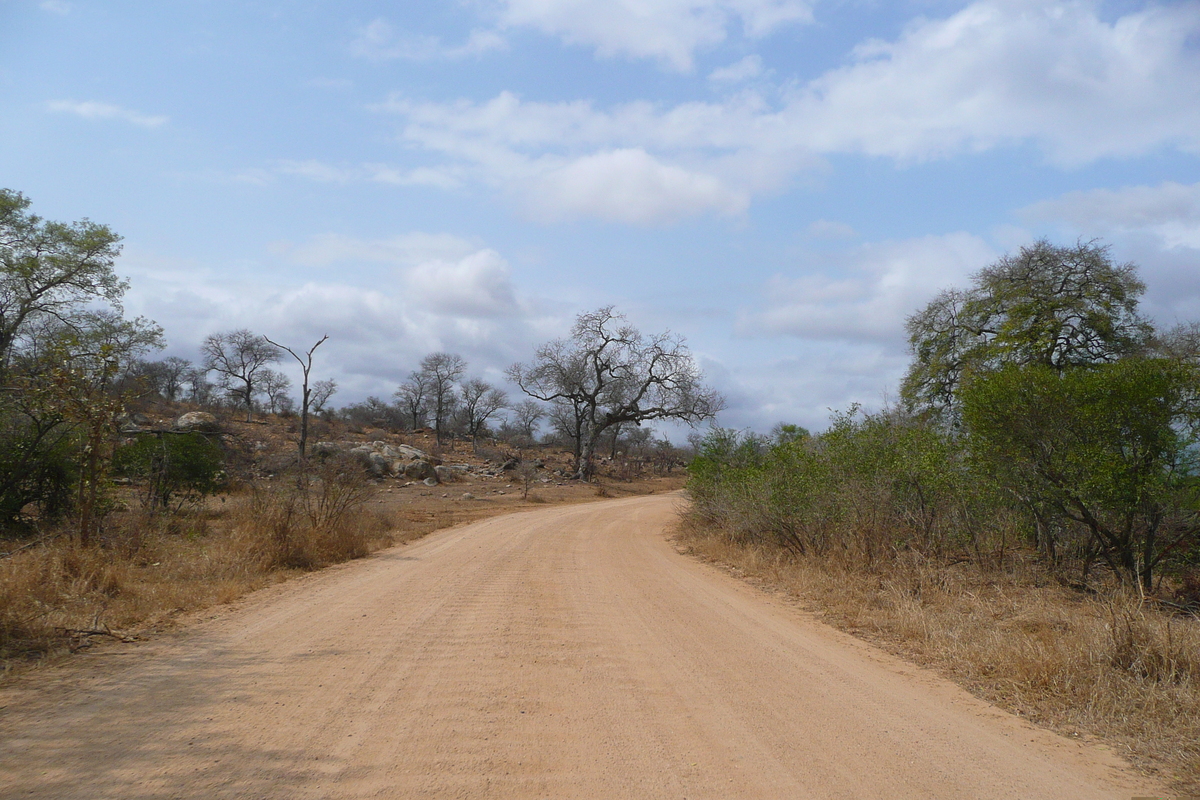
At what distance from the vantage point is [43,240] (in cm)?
2402

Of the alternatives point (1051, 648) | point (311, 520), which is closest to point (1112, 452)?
point (1051, 648)

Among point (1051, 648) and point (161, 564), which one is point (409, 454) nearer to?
point (161, 564)

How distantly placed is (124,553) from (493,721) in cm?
781

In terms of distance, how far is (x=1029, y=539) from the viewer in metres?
11.1

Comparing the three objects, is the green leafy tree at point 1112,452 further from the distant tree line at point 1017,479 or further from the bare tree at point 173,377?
the bare tree at point 173,377

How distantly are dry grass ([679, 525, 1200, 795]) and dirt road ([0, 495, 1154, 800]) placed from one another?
0.36 m

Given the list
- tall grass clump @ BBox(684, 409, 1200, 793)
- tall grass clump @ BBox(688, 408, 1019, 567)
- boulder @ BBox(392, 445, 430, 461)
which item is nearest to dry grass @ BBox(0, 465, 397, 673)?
tall grass clump @ BBox(684, 409, 1200, 793)

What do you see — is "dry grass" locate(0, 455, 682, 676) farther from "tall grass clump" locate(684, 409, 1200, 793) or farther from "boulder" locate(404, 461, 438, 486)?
"boulder" locate(404, 461, 438, 486)

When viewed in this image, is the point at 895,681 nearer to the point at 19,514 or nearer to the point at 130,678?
the point at 130,678

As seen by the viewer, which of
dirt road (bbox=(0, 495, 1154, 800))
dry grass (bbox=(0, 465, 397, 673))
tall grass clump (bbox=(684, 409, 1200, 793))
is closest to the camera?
dirt road (bbox=(0, 495, 1154, 800))

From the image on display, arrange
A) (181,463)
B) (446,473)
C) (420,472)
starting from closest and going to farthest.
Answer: (181,463), (420,472), (446,473)

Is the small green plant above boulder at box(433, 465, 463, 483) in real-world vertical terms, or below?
above

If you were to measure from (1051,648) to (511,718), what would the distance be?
485 cm

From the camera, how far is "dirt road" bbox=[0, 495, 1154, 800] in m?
3.78
